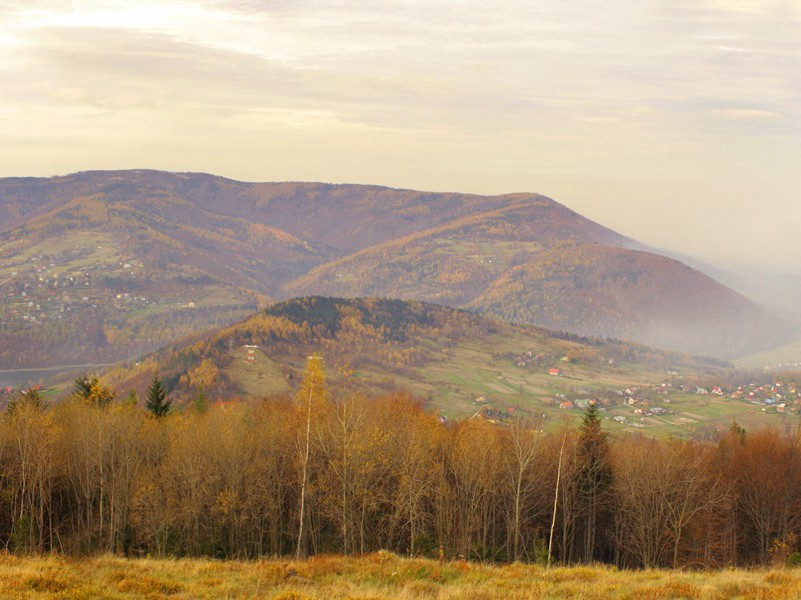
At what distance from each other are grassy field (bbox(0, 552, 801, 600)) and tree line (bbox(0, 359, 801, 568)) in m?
13.3

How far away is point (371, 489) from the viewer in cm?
4338

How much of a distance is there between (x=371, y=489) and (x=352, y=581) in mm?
18478

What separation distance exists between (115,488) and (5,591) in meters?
26.0

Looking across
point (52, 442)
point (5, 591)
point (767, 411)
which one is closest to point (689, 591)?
point (5, 591)

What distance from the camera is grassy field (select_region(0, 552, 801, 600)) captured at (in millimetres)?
20625

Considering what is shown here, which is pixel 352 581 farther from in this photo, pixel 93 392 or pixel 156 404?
pixel 93 392

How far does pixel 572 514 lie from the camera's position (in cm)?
4888

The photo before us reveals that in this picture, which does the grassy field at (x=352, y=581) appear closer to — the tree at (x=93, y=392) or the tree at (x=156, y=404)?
the tree at (x=156, y=404)

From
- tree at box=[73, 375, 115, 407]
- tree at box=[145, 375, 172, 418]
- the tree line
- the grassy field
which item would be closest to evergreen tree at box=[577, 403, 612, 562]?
the tree line

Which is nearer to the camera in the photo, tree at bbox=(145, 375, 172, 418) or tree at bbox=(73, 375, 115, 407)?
tree at bbox=(145, 375, 172, 418)

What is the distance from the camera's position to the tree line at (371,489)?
140 feet

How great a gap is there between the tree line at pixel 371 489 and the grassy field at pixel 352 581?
1328 cm

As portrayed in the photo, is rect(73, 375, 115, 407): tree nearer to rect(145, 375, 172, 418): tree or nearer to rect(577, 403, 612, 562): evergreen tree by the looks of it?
rect(145, 375, 172, 418): tree

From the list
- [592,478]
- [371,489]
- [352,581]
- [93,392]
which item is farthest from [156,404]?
[352,581]
